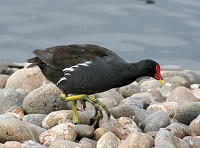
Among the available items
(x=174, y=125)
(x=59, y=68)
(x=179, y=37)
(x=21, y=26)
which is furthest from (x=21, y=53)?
(x=174, y=125)

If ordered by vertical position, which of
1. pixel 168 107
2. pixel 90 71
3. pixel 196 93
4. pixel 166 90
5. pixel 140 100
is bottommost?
pixel 166 90

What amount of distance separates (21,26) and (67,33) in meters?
0.84

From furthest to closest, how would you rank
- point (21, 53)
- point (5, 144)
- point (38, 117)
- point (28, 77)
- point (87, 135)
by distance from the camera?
point (21, 53) < point (28, 77) < point (38, 117) < point (87, 135) < point (5, 144)

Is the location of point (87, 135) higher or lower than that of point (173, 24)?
higher

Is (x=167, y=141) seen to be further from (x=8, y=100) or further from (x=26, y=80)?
(x=26, y=80)

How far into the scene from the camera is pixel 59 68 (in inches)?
317

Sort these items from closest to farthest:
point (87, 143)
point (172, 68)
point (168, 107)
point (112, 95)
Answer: point (87, 143) → point (168, 107) → point (112, 95) → point (172, 68)

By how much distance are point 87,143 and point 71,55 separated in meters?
1.18

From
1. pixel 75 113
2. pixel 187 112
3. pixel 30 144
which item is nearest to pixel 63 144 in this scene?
pixel 30 144

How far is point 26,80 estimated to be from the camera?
9914mm

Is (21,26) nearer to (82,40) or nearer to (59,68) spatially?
(82,40)

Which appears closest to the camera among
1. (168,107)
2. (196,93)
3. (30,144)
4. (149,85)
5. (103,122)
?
(30,144)

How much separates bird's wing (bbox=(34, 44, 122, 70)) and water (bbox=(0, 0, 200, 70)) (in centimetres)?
474

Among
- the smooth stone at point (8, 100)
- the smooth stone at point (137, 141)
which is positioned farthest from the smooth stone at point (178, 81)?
the smooth stone at point (137, 141)
